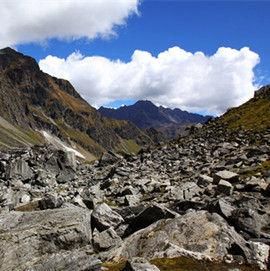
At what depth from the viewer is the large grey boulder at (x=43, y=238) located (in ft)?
78.5

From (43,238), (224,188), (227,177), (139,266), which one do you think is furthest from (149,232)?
(227,177)

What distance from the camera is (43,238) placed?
25094 mm

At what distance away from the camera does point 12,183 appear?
61.9 meters

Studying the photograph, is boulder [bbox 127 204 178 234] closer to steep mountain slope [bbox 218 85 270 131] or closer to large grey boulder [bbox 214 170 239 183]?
large grey boulder [bbox 214 170 239 183]

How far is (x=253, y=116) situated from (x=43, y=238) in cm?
8799

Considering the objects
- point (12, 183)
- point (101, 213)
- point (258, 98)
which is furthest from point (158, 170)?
point (258, 98)

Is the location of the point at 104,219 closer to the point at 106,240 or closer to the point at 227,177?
the point at 106,240

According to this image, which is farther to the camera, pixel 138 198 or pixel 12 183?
pixel 12 183

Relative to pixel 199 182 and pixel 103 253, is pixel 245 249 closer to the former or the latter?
pixel 103 253

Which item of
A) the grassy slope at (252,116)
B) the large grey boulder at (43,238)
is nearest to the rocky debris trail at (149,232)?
the large grey boulder at (43,238)

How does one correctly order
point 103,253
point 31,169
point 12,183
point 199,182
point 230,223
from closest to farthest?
point 103,253
point 230,223
point 199,182
point 12,183
point 31,169

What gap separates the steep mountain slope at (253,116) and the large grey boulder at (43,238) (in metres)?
65.5

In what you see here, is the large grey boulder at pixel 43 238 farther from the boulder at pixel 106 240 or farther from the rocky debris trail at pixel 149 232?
the boulder at pixel 106 240

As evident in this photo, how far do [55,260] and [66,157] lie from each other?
61109mm
